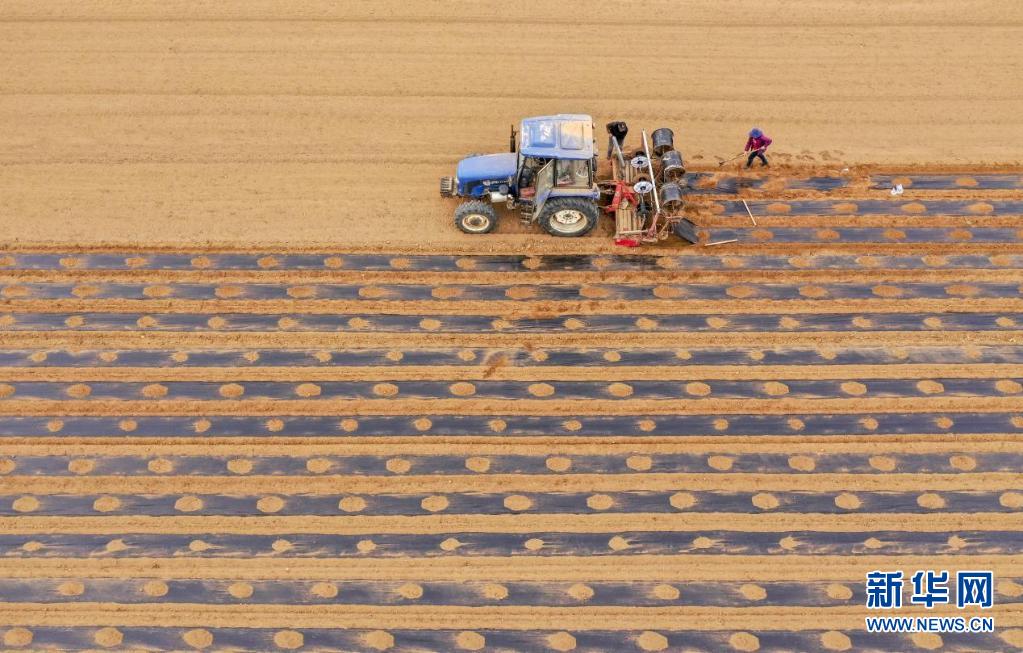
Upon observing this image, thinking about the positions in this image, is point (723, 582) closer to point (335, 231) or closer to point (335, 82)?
point (335, 231)

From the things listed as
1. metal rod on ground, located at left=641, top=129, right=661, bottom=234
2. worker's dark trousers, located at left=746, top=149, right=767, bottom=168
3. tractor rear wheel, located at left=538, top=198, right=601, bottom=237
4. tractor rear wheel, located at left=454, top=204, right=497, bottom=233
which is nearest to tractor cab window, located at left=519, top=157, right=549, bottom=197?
tractor rear wheel, located at left=538, top=198, right=601, bottom=237

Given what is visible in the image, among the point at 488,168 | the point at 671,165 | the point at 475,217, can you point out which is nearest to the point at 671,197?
the point at 671,165

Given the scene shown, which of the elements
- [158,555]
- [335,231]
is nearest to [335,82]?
[335,231]

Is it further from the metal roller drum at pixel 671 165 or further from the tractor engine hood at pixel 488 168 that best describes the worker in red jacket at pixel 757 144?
the tractor engine hood at pixel 488 168

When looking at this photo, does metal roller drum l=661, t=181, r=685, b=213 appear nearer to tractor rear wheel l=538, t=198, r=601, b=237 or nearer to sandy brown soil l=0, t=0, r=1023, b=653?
sandy brown soil l=0, t=0, r=1023, b=653

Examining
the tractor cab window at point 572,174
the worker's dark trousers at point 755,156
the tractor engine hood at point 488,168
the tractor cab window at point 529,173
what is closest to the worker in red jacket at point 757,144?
the worker's dark trousers at point 755,156

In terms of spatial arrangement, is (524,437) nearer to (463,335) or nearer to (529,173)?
(463,335)

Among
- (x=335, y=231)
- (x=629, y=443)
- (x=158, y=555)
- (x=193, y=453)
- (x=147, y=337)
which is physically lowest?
(x=158, y=555)
